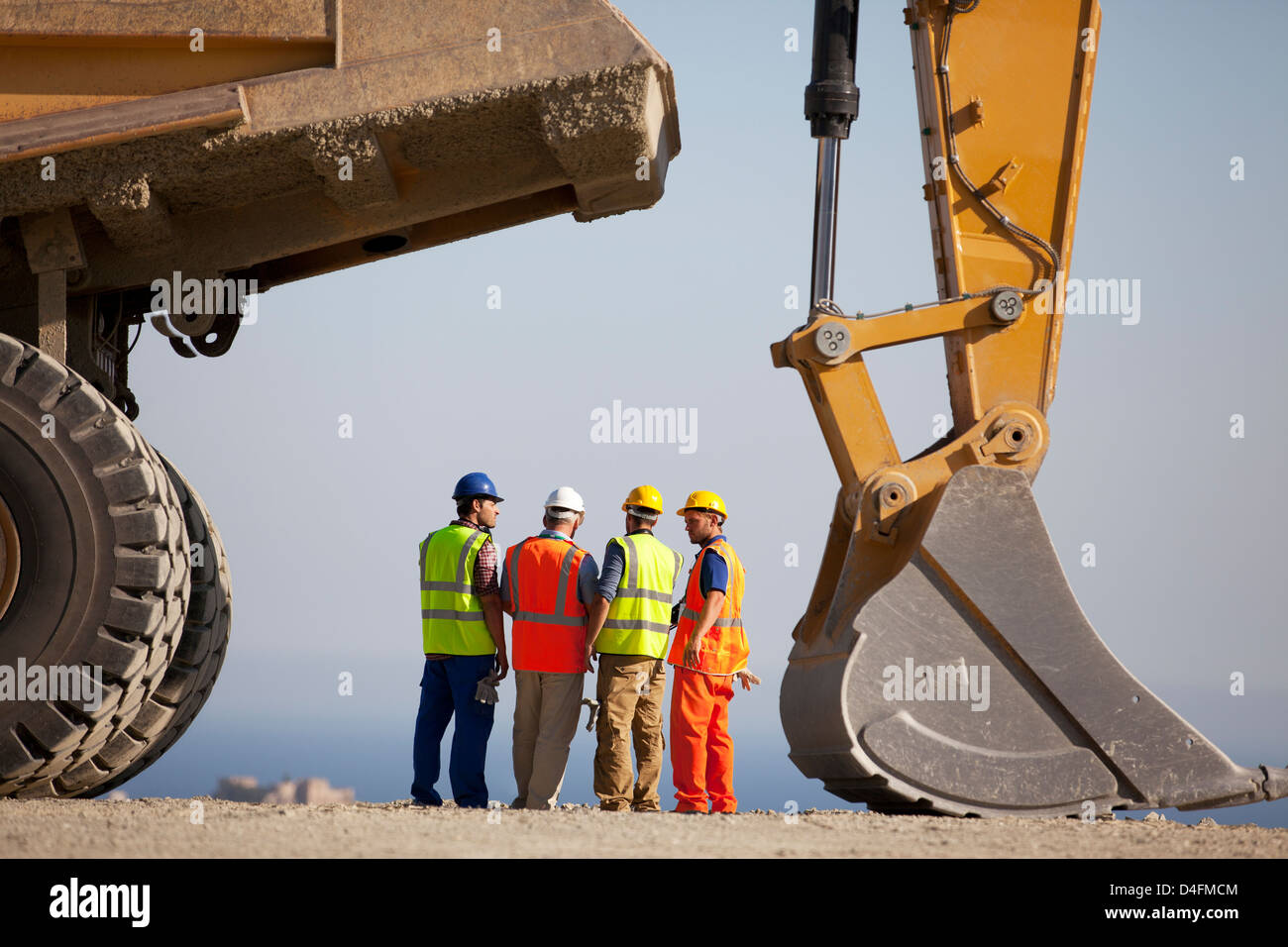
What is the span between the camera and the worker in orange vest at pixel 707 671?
7293 millimetres

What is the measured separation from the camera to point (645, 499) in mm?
7449

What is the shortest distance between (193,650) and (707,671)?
2.50m

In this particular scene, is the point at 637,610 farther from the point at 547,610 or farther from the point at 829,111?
the point at 829,111

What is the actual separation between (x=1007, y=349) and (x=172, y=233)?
3767 millimetres

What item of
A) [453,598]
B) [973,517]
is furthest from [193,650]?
[973,517]

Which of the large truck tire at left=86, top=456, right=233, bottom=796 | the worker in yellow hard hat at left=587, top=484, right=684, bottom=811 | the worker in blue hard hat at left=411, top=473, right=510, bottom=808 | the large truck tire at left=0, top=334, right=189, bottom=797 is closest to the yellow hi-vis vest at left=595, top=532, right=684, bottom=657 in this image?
the worker in yellow hard hat at left=587, top=484, right=684, bottom=811

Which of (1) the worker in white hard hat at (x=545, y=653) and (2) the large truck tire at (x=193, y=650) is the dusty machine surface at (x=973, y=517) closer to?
(1) the worker in white hard hat at (x=545, y=653)

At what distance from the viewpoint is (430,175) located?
650 cm

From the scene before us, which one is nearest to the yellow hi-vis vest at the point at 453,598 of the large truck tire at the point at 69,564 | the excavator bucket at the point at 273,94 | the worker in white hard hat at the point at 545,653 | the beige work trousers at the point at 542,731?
the worker in white hard hat at the point at 545,653

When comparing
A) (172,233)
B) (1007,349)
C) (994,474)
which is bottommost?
(994,474)

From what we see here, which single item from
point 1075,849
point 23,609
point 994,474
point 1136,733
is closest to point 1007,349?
point 994,474

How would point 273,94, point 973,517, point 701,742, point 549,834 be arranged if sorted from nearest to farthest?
point 549,834
point 273,94
point 973,517
point 701,742

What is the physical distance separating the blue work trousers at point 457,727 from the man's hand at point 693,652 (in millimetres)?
975
